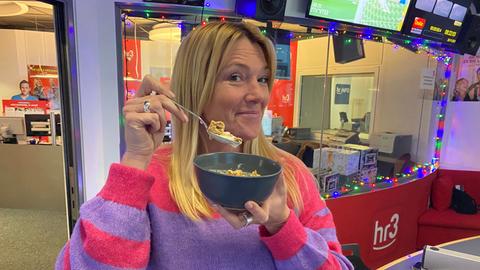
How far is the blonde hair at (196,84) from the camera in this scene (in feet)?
2.65

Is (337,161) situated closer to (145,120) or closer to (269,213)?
(269,213)

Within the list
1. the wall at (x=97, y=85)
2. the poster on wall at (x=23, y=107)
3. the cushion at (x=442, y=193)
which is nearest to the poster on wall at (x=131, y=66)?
the wall at (x=97, y=85)

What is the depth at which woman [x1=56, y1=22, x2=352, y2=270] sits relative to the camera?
67cm

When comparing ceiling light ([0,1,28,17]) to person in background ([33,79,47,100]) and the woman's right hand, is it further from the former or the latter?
the woman's right hand

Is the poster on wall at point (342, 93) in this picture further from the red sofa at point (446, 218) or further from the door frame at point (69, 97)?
the door frame at point (69, 97)

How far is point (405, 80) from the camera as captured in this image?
12.6 feet

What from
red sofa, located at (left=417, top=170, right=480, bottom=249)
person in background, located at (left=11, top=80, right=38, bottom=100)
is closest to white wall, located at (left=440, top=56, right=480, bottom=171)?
red sofa, located at (left=417, top=170, right=480, bottom=249)

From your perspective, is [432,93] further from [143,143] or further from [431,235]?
[143,143]

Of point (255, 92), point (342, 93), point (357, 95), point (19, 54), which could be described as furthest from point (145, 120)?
point (19, 54)

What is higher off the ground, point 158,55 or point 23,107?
point 158,55

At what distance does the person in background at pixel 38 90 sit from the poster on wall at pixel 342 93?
4294 millimetres

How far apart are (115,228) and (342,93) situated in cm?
378

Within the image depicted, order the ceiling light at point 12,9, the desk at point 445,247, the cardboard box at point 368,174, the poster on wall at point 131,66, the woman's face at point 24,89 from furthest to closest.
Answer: the woman's face at point 24,89, the ceiling light at point 12,9, the cardboard box at point 368,174, the poster on wall at point 131,66, the desk at point 445,247

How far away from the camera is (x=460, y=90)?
3.92 m
